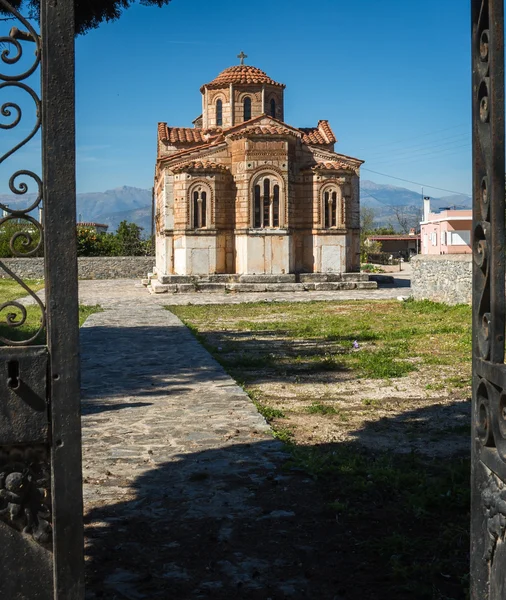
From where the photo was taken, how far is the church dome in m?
33.4

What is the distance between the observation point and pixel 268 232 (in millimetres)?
28844

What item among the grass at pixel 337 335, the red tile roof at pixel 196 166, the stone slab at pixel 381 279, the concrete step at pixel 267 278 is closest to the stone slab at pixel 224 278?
the concrete step at pixel 267 278

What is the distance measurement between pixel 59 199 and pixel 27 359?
669 mm

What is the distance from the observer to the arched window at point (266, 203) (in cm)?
2902

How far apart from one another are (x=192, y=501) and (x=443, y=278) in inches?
649

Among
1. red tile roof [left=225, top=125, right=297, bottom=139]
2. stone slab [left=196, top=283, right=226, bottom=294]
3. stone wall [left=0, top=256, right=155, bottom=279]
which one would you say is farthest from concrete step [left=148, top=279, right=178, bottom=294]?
stone wall [left=0, top=256, right=155, bottom=279]

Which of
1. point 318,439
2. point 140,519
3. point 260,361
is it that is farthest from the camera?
point 260,361

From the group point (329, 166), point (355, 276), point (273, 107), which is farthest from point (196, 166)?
point (355, 276)

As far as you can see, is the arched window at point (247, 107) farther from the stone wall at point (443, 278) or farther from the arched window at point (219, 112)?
the stone wall at point (443, 278)

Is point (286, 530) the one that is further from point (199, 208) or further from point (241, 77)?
point (241, 77)

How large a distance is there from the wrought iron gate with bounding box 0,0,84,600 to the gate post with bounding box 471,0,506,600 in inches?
65.4

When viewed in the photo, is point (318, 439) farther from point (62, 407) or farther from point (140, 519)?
point (62, 407)

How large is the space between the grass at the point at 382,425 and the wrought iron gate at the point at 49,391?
175cm

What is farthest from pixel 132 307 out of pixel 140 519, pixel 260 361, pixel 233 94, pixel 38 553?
pixel 38 553
